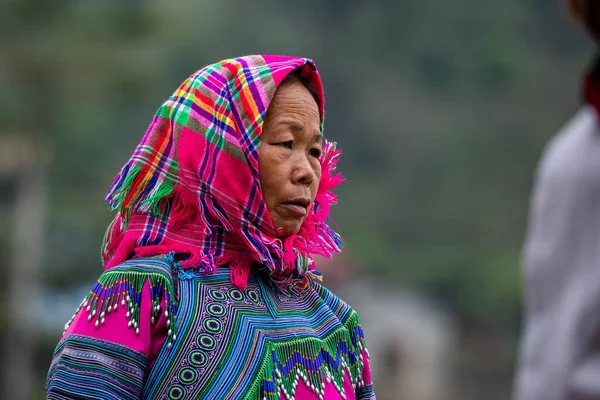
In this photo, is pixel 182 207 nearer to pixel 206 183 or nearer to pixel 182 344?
pixel 206 183

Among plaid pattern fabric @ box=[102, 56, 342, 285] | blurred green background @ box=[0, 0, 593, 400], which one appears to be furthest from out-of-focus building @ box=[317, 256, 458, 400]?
plaid pattern fabric @ box=[102, 56, 342, 285]

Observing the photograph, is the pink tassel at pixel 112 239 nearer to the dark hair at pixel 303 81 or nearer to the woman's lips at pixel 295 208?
the woman's lips at pixel 295 208

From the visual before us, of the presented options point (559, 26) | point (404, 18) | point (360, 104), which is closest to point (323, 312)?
point (360, 104)

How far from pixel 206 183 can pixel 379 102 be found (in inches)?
2013

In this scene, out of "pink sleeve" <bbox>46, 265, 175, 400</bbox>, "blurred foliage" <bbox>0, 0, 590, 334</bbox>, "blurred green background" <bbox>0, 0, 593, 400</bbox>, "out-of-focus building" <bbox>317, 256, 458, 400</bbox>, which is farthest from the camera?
"blurred foliage" <bbox>0, 0, 590, 334</bbox>

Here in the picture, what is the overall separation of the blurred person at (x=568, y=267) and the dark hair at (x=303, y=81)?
1.55 meters

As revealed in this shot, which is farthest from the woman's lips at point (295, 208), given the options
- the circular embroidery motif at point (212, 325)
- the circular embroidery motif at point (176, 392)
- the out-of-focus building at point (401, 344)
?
the out-of-focus building at point (401, 344)

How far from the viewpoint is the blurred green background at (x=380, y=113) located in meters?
29.5

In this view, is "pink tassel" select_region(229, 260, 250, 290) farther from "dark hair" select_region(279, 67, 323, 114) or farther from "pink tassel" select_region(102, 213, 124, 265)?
"dark hair" select_region(279, 67, 323, 114)

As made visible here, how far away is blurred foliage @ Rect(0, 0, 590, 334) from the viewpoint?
1175 inches

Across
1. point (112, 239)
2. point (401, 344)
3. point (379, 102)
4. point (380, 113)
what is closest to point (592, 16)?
point (112, 239)

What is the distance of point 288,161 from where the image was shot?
3.22m

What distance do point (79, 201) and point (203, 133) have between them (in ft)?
103

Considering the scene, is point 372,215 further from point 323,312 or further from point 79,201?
point 323,312
